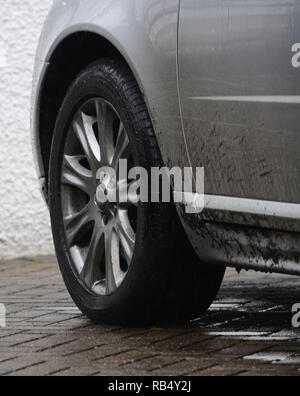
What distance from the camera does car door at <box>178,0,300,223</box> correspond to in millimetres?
3688

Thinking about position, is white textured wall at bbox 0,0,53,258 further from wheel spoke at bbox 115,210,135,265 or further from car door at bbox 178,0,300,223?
car door at bbox 178,0,300,223

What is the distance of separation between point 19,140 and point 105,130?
2.88 m

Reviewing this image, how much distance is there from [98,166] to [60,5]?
67 cm

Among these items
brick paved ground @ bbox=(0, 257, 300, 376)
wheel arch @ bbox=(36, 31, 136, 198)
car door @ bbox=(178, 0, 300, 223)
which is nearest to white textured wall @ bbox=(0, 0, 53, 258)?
brick paved ground @ bbox=(0, 257, 300, 376)

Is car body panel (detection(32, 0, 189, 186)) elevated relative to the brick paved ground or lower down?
elevated

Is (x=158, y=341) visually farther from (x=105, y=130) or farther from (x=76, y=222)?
(x=105, y=130)

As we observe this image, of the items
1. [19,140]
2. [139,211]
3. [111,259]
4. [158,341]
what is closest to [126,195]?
[139,211]

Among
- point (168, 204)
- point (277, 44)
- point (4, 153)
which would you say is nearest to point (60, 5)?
point (168, 204)

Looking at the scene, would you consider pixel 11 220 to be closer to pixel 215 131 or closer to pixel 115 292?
pixel 115 292

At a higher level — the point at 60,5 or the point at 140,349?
the point at 60,5

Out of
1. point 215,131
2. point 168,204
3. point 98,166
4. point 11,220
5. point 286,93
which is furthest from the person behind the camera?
point 11,220

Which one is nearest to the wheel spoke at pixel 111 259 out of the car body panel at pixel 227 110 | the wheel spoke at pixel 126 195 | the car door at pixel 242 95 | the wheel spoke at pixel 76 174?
the wheel spoke at pixel 126 195

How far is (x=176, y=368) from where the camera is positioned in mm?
3752

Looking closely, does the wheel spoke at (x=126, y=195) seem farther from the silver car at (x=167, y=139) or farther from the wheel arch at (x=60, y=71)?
Result: the wheel arch at (x=60, y=71)
